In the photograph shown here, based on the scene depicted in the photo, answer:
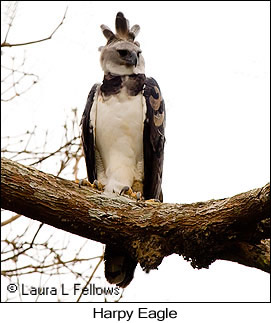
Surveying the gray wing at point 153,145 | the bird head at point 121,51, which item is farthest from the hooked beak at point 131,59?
the gray wing at point 153,145

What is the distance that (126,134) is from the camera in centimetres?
451

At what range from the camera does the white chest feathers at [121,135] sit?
4484 mm

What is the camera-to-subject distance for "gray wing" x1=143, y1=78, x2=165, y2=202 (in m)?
4.53

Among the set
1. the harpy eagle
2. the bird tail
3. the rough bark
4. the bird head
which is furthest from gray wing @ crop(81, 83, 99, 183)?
the rough bark

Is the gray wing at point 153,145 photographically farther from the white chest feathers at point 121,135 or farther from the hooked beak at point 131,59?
the hooked beak at point 131,59

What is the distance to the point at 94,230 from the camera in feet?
10.5

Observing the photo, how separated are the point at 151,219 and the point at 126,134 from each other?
1401 millimetres

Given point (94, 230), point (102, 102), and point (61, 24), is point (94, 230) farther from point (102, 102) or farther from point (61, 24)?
point (61, 24)

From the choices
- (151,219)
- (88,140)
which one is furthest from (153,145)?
(151,219)

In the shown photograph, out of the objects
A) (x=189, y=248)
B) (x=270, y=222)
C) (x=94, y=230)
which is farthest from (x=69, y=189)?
(x=270, y=222)

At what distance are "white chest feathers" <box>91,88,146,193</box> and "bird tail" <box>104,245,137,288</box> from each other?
87 cm

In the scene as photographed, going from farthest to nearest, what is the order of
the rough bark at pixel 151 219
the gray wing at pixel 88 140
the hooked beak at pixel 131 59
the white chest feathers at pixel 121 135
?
the hooked beak at pixel 131 59 → the gray wing at pixel 88 140 → the white chest feathers at pixel 121 135 → the rough bark at pixel 151 219

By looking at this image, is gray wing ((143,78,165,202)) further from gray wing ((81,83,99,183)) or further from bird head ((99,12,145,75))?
gray wing ((81,83,99,183))

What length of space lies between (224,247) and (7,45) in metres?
2.50
